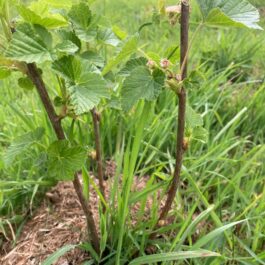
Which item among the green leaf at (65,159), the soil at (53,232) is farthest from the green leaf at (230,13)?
the soil at (53,232)

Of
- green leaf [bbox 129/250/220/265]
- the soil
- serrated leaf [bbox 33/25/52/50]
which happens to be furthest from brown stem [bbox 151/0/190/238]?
the soil

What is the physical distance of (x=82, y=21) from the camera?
802 millimetres

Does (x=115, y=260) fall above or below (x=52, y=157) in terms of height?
below

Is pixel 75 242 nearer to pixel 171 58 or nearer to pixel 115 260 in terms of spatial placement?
pixel 115 260

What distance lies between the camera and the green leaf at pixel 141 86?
0.76 metres

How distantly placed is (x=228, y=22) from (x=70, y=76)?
32 centimetres

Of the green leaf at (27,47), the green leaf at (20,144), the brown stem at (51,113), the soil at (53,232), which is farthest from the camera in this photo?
the soil at (53,232)

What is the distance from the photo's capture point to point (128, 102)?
77 centimetres

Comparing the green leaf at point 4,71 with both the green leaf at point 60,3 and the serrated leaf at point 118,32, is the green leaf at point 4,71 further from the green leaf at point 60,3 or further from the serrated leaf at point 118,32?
the serrated leaf at point 118,32

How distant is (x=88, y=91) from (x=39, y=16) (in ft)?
0.52

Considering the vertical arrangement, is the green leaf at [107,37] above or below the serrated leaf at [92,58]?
above

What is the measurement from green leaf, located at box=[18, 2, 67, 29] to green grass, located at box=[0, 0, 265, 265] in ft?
1.03

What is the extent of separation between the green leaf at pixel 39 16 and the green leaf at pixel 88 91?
0.11m

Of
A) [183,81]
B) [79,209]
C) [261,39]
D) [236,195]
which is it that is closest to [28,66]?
[183,81]
